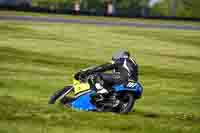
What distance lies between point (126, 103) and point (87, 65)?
13.6m

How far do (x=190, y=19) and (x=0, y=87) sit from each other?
124 feet

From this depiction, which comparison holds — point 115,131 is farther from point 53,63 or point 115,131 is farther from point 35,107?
point 53,63

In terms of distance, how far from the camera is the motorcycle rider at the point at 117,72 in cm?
1504

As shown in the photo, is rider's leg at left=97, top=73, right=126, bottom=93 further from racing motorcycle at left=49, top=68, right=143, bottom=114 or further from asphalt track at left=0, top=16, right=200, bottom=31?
asphalt track at left=0, top=16, right=200, bottom=31

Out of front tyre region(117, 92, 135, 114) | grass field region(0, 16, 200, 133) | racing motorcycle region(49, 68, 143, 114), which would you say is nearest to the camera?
grass field region(0, 16, 200, 133)

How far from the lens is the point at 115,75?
A: 15.2 meters

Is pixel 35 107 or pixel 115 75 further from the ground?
pixel 115 75

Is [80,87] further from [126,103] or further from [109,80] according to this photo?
[126,103]

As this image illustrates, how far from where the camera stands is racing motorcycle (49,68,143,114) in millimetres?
14977

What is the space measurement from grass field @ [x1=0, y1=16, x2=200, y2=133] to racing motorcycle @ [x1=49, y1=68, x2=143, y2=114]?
0.34 metres

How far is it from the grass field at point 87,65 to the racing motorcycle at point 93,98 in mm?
342

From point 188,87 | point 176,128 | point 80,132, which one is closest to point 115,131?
point 80,132

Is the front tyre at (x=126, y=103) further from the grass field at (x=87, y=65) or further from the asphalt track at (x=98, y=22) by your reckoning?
the asphalt track at (x=98, y=22)

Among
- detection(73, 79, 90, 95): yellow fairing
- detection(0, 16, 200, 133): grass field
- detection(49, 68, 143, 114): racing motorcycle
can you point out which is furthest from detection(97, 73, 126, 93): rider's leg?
detection(0, 16, 200, 133): grass field
